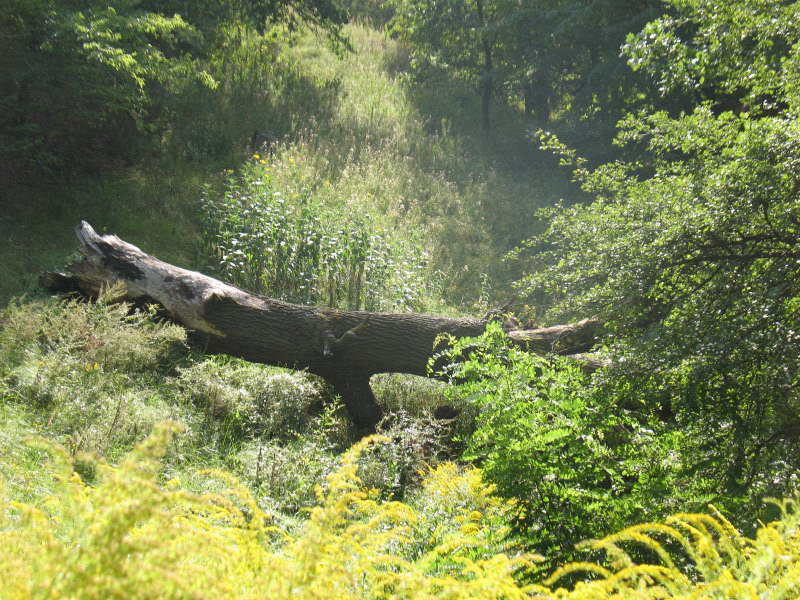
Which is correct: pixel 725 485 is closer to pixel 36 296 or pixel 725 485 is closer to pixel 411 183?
pixel 36 296

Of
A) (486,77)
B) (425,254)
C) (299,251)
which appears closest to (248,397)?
(299,251)

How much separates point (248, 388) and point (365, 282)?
334 centimetres

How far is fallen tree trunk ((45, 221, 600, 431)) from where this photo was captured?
6.34 metres

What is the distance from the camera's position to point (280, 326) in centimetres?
637

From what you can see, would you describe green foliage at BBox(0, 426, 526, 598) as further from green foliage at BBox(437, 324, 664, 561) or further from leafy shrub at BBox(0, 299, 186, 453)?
leafy shrub at BBox(0, 299, 186, 453)

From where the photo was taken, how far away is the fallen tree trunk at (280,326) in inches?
250

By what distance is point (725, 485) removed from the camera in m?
3.49

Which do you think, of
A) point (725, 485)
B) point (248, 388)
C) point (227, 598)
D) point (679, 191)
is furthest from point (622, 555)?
point (248, 388)

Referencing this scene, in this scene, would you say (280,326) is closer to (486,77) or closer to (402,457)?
(402,457)

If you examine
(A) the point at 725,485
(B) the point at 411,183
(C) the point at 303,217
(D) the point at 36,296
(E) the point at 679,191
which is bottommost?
(A) the point at 725,485

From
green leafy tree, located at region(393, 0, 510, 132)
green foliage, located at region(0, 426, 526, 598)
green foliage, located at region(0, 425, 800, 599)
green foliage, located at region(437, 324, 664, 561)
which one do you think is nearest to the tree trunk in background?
green leafy tree, located at region(393, 0, 510, 132)

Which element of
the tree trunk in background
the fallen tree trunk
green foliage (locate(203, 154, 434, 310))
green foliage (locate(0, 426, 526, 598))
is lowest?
green foliage (locate(0, 426, 526, 598))

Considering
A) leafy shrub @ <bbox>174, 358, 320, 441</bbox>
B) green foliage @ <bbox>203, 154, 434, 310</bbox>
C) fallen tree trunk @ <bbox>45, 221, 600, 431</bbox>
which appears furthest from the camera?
green foliage @ <bbox>203, 154, 434, 310</bbox>

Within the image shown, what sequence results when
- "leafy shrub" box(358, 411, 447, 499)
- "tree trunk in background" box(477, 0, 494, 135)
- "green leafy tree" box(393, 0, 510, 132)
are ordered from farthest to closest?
1. "green leafy tree" box(393, 0, 510, 132)
2. "tree trunk in background" box(477, 0, 494, 135)
3. "leafy shrub" box(358, 411, 447, 499)
